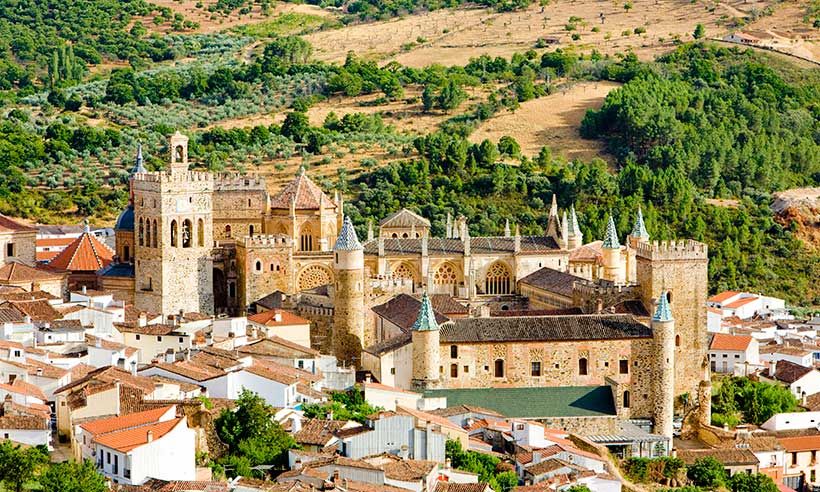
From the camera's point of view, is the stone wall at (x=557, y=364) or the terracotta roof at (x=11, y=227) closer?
the stone wall at (x=557, y=364)

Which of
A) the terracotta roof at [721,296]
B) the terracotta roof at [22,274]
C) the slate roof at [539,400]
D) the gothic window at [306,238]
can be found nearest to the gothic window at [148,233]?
the terracotta roof at [22,274]

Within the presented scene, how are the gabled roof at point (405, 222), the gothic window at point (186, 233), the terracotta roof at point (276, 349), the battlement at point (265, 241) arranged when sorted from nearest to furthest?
the terracotta roof at point (276, 349) < the battlement at point (265, 241) < the gothic window at point (186, 233) < the gabled roof at point (405, 222)

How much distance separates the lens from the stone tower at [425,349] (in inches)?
2013

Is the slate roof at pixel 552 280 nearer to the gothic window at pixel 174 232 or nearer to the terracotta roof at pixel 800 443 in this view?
the terracotta roof at pixel 800 443

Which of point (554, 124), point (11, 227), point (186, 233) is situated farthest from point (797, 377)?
point (554, 124)

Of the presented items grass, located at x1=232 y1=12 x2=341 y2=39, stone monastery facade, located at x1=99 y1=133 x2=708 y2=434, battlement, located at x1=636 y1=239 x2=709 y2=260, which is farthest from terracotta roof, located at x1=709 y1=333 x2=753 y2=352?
grass, located at x1=232 y1=12 x2=341 y2=39

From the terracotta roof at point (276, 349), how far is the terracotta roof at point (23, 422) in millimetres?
10463

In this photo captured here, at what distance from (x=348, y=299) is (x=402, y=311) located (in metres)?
1.55

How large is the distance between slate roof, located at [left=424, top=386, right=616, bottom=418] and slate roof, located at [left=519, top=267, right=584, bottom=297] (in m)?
6.14

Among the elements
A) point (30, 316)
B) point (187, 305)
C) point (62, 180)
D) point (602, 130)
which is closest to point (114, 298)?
point (187, 305)

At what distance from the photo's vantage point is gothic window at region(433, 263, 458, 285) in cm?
6134

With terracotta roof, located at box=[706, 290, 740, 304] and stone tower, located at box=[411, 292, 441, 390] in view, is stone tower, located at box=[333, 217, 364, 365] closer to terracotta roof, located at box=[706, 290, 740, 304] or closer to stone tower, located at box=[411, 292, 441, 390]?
stone tower, located at box=[411, 292, 441, 390]

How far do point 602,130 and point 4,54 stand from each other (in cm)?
3868

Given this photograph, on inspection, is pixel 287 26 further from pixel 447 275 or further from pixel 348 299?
pixel 348 299
